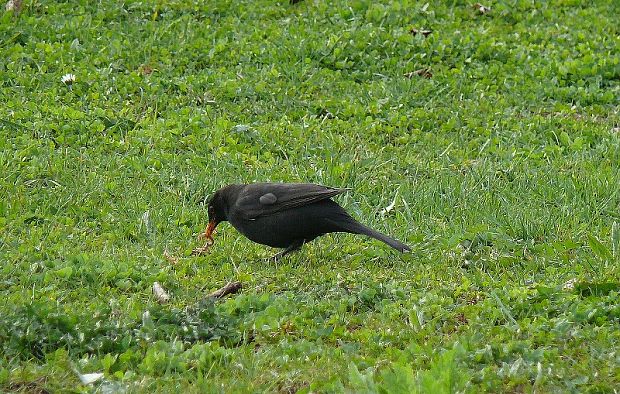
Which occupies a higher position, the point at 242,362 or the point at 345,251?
the point at 242,362

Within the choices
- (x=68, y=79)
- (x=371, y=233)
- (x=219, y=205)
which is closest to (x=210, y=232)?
(x=219, y=205)

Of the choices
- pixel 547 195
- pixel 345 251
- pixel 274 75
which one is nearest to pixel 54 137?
pixel 274 75

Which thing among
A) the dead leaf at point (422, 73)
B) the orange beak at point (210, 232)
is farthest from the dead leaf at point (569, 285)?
the dead leaf at point (422, 73)

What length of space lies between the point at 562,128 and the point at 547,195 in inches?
72.7

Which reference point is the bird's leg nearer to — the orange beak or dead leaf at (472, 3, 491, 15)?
the orange beak

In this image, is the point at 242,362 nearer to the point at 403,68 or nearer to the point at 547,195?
the point at 547,195

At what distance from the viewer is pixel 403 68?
34.8 feet

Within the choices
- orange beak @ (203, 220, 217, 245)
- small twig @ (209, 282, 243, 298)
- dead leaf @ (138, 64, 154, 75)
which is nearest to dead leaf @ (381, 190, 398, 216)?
orange beak @ (203, 220, 217, 245)

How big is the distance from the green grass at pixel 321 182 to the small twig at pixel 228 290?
3.4 inches

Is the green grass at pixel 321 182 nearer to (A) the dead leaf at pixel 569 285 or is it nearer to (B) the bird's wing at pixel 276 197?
(A) the dead leaf at pixel 569 285

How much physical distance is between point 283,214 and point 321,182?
1.15 meters

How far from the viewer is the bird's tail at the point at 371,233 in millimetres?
6758

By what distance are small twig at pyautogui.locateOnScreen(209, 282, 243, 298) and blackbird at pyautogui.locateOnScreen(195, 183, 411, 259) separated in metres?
0.78

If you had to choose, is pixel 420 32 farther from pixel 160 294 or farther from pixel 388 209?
pixel 160 294
